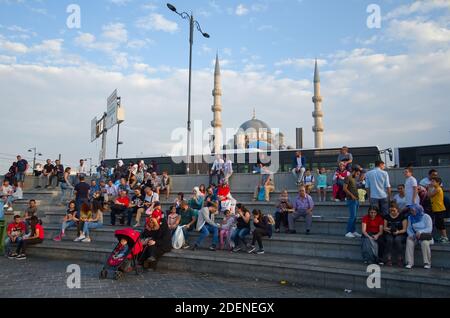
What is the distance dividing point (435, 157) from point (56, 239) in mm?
17955

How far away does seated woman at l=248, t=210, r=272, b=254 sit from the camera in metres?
8.90

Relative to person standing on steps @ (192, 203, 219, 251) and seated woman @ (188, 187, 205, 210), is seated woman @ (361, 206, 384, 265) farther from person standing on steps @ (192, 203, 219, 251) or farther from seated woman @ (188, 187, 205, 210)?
seated woman @ (188, 187, 205, 210)

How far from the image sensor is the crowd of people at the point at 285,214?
24.1 ft

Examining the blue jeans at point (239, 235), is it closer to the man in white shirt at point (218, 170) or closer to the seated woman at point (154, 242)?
the seated woman at point (154, 242)

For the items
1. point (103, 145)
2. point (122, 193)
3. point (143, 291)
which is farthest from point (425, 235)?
point (103, 145)

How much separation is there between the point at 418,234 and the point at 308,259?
7.50ft

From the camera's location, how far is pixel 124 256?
786cm

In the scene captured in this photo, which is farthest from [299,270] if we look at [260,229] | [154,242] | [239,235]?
[154,242]

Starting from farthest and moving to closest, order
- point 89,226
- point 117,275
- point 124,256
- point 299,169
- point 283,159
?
point 283,159, point 299,169, point 89,226, point 124,256, point 117,275

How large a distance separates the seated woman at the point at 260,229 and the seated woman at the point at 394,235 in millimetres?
2794

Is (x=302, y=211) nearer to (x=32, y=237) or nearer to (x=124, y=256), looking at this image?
(x=124, y=256)

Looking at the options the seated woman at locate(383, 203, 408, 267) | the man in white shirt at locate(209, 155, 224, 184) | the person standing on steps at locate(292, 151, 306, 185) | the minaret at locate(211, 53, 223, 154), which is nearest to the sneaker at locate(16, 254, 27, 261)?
the man in white shirt at locate(209, 155, 224, 184)

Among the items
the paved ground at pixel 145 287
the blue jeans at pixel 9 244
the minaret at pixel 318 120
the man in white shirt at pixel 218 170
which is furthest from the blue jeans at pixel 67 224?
the minaret at pixel 318 120

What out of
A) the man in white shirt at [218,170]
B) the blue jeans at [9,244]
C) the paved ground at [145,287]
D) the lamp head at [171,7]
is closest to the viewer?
the paved ground at [145,287]
